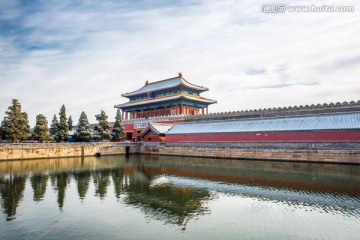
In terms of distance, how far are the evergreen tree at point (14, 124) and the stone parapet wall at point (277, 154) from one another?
64.5 feet

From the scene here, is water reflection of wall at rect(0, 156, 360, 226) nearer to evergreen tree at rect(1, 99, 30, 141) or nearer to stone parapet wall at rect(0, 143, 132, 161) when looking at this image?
stone parapet wall at rect(0, 143, 132, 161)

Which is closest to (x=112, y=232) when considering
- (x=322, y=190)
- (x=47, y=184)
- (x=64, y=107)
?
(x=47, y=184)

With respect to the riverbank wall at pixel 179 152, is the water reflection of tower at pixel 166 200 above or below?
below

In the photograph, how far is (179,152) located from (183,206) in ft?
81.7

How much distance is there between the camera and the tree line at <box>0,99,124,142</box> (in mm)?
32281

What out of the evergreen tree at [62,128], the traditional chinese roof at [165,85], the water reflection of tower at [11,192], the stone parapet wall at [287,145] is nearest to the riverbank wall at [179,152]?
the stone parapet wall at [287,145]

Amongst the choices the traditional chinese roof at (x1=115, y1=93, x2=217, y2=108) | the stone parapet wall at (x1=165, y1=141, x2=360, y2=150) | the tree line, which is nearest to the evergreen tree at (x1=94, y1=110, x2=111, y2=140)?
the tree line

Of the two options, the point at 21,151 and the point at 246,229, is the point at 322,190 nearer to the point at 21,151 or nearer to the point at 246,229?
the point at 246,229

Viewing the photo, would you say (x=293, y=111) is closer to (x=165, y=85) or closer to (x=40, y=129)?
(x=165, y=85)

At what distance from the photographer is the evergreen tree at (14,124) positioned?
105 ft

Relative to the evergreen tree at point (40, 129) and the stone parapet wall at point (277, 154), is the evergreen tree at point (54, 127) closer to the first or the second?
the evergreen tree at point (40, 129)

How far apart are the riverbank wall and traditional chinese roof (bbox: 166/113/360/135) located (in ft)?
9.52

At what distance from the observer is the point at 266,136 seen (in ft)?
101

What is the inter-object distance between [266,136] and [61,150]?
87.0 feet
